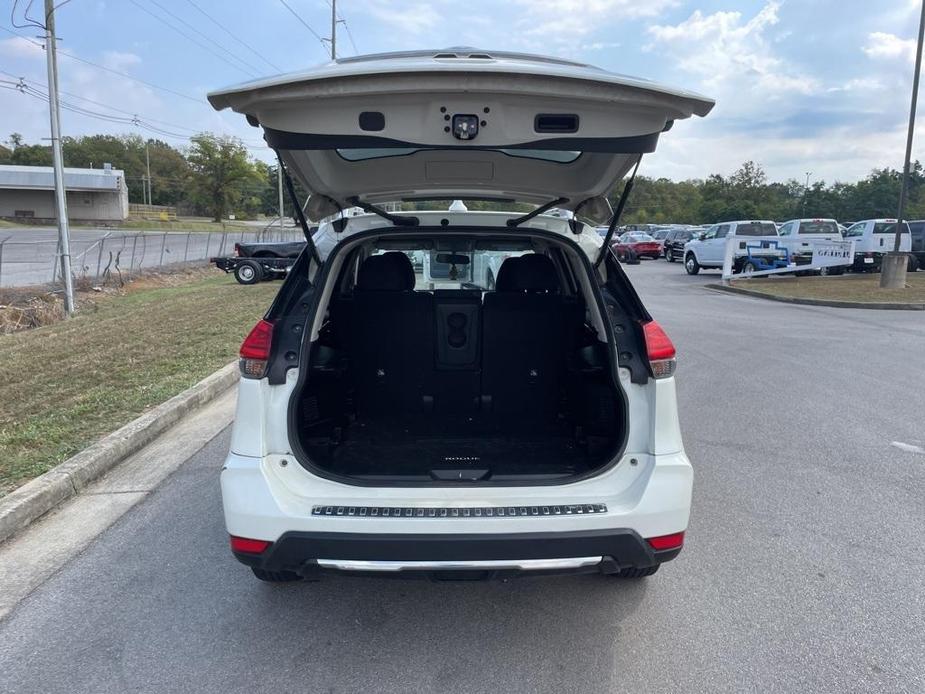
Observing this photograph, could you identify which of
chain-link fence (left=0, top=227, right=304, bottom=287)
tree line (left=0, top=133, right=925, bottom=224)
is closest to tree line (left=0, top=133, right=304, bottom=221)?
tree line (left=0, top=133, right=925, bottom=224)

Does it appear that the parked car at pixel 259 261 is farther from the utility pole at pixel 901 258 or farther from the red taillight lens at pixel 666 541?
the red taillight lens at pixel 666 541

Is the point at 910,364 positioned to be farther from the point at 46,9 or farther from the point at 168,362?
the point at 46,9

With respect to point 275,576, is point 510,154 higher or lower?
higher

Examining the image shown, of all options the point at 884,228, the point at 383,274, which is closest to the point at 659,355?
the point at 383,274

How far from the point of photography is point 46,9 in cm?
1227

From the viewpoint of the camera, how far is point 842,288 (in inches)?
709

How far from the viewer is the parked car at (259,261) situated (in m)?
19.4

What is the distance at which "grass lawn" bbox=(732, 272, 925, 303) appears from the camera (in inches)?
614

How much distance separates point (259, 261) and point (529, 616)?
18.1 m

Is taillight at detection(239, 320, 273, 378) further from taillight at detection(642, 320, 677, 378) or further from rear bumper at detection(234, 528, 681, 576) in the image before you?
taillight at detection(642, 320, 677, 378)

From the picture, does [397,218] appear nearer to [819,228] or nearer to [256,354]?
[256,354]

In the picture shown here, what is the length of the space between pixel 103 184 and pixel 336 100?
248ft

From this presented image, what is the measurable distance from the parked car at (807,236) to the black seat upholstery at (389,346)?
66.9 ft

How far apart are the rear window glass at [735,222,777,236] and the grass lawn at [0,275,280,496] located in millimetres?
16213
